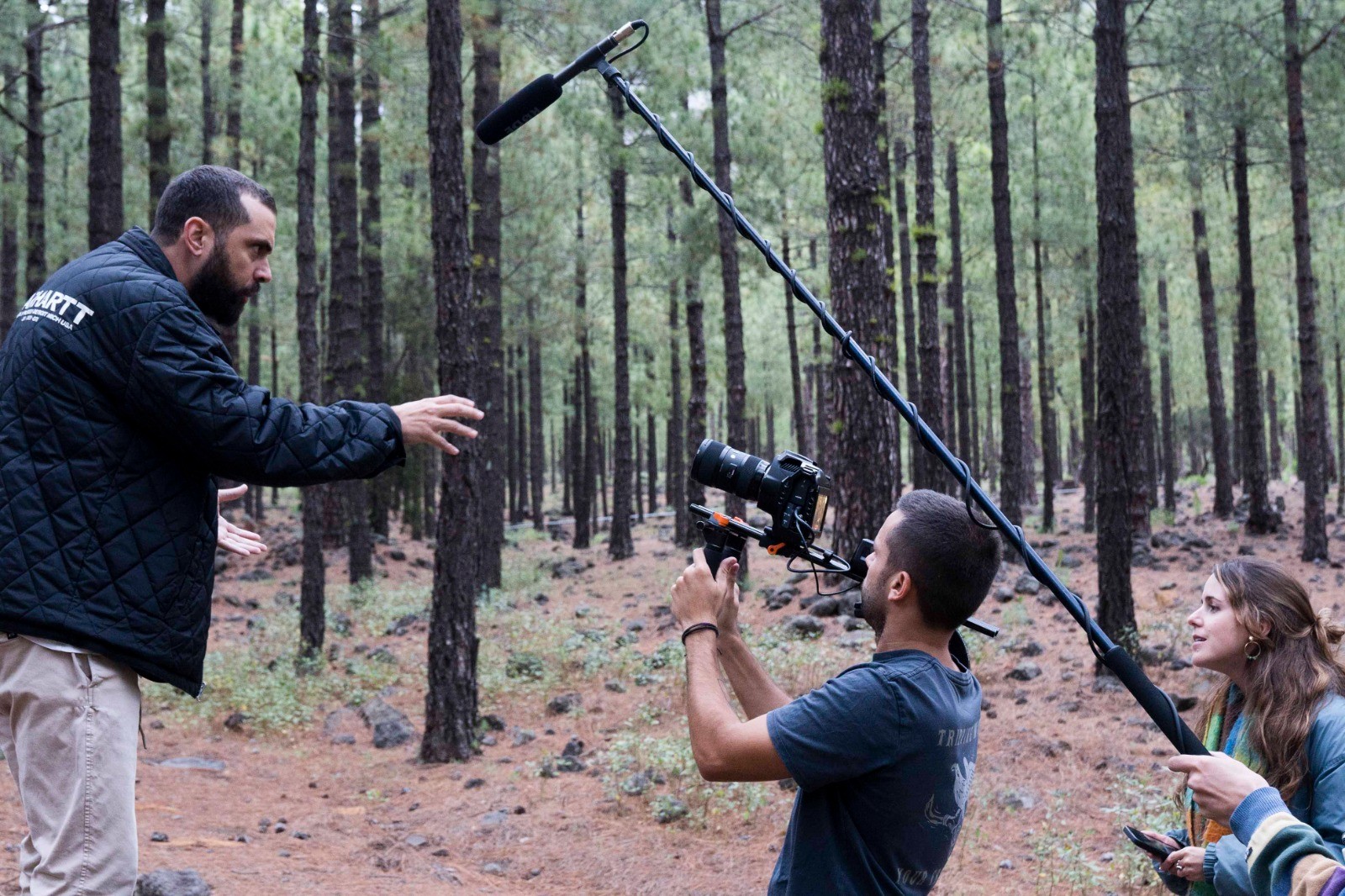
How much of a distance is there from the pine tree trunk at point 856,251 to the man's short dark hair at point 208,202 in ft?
26.2

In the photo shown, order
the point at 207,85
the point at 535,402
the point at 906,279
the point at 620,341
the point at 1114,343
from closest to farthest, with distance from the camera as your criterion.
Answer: the point at 1114,343
the point at 207,85
the point at 620,341
the point at 906,279
the point at 535,402

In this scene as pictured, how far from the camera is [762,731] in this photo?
2.35m

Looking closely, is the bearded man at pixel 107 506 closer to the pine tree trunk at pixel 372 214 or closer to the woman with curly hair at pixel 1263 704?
the woman with curly hair at pixel 1263 704

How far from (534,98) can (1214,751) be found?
2.80 meters

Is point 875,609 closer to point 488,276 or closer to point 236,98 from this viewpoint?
point 488,276

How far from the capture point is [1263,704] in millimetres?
3037

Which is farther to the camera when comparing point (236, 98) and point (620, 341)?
point (620, 341)

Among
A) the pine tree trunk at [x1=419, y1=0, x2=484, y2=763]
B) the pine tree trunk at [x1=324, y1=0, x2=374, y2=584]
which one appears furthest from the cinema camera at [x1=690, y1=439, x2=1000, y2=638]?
the pine tree trunk at [x1=324, y1=0, x2=374, y2=584]

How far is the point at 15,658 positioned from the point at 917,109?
14471 millimetres

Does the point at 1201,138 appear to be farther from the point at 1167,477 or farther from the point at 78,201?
the point at 78,201

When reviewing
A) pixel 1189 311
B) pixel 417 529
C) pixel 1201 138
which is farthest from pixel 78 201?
pixel 1189 311

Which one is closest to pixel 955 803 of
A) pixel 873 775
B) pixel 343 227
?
pixel 873 775

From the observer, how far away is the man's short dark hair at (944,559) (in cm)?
249

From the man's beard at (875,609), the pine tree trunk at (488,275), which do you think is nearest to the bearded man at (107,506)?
the man's beard at (875,609)
